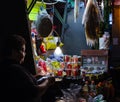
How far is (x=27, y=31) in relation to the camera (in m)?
5.36

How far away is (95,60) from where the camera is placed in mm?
9727

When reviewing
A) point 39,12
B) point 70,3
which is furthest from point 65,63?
point 70,3

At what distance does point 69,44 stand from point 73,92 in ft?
23.9

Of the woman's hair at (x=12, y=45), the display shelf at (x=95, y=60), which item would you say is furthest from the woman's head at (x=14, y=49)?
the display shelf at (x=95, y=60)

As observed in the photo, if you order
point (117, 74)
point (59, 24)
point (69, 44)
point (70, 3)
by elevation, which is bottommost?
point (117, 74)

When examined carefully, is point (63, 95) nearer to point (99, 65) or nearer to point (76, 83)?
point (76, 83)

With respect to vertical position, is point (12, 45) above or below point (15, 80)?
above

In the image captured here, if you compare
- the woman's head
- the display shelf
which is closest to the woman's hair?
the woman's head

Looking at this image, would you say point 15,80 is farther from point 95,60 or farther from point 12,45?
point 95,60

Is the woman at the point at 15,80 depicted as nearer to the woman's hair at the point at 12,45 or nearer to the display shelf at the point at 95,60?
the woman's hair at the point at 12,45

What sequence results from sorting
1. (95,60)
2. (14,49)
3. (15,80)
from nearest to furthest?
(15,80)
(14,49)
(95,60)

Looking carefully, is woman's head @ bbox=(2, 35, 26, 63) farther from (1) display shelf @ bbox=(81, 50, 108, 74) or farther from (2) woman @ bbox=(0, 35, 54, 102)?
(1) display shelf @ bbox=(81, 50, 108, 74)

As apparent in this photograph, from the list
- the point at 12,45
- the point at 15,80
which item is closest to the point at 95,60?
the point at 12,45

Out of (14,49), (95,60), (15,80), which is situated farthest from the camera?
(95,60)
